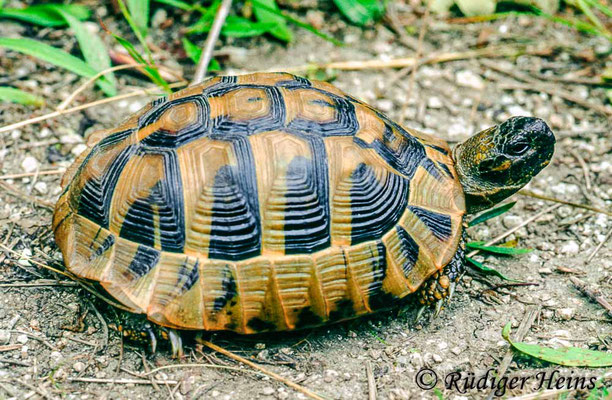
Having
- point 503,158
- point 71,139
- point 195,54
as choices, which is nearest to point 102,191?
point 71,139

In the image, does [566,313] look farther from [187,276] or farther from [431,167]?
[187,276]

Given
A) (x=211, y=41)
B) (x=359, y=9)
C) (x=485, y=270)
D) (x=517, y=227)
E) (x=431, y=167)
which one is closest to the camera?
(x=431, y=167)

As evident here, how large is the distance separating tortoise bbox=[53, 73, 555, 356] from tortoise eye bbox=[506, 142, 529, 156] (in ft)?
1.56

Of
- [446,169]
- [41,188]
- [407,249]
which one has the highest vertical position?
[446,169]

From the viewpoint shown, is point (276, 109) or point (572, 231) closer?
point (276, 109)

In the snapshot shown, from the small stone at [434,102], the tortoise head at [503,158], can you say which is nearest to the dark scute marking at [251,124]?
the tortoise head at [503,158]

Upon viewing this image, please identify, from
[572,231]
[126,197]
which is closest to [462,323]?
[572,231]

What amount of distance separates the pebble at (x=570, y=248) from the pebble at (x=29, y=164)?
3163mm

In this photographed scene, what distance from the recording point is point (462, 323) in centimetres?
312

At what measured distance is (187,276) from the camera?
2.73 m

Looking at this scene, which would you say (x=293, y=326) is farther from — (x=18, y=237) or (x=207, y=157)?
(x=18, y=237)

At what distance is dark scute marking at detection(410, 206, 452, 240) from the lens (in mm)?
2994

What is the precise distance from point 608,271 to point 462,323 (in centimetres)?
92

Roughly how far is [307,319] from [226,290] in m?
0.41
